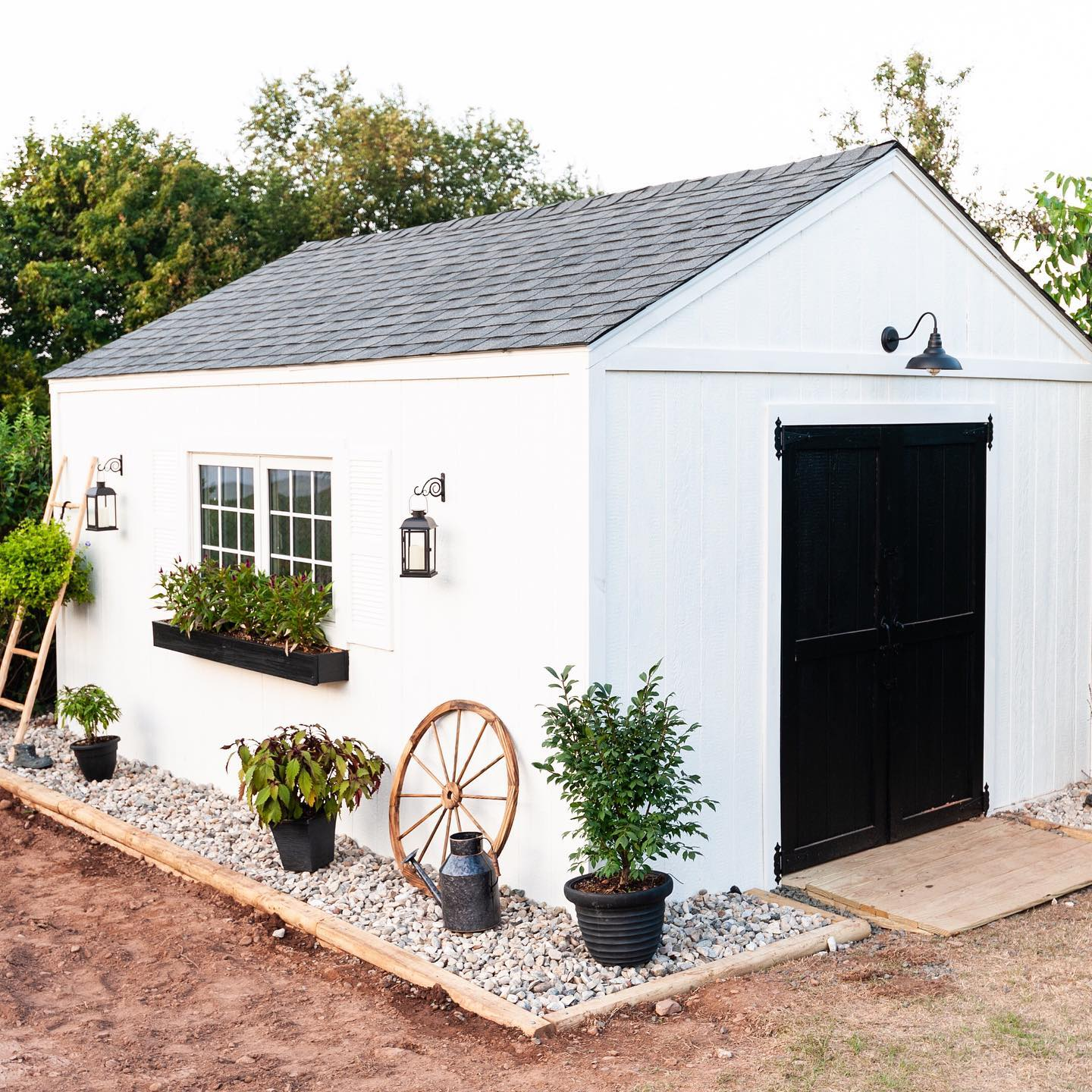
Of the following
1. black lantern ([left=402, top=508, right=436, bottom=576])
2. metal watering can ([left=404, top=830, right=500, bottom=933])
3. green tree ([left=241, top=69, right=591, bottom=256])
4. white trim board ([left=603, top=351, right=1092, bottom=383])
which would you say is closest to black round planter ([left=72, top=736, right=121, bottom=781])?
black lantern ([left=402, top=508, right=436, bottom=576])

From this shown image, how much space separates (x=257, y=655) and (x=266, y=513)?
34.0 inches

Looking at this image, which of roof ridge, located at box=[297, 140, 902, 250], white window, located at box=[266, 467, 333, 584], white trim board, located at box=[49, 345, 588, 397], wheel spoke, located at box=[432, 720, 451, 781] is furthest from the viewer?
white window, located at box=[266, 467, 333, 584]

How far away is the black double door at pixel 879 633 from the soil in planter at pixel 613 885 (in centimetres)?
119

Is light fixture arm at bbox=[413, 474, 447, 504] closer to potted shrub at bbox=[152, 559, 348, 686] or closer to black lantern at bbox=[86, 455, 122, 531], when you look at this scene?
potted shrub at bbox=[152, 559, 348, 686]

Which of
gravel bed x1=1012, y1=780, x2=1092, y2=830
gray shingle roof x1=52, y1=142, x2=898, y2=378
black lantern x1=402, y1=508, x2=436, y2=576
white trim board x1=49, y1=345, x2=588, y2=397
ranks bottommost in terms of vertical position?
gravel bed x1=1012, y1=780, x2=1092, y2=830

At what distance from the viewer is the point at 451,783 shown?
607 centimetres

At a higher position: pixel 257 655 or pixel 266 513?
pixel 266 513

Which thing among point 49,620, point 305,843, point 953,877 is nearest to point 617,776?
point 305,843

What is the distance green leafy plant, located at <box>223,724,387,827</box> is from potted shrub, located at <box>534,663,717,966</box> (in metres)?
1.32

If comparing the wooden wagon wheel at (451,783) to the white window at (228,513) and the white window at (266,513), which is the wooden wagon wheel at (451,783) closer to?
the white window at (266,513)

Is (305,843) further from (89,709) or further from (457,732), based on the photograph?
(89,709)

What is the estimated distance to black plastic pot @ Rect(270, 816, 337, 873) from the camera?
20.8ft

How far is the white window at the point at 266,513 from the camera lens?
23.0 feet

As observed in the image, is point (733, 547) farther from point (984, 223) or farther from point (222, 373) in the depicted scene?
point (984, 223)
